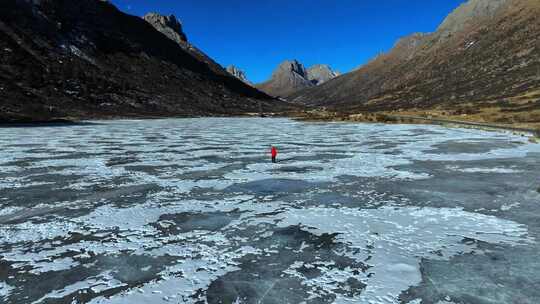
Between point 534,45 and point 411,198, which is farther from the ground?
point 534,45

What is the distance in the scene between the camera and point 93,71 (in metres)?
109

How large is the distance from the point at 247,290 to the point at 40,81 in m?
98.1

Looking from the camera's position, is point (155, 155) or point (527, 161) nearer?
point (527, 161)

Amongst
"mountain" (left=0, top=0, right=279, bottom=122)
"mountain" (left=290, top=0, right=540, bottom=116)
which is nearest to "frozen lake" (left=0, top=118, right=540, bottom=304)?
"mountain" (left=0, top=0, right=279, bottom=122)

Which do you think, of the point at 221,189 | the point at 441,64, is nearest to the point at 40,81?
the point at 221,189

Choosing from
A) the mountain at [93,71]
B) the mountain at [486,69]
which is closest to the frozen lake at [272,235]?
the mountain at [93,71]

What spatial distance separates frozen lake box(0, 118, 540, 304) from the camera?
19.1 feet

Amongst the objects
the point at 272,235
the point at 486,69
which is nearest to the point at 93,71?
the point at 272,235

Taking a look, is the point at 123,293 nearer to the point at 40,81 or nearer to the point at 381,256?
the point at 381,256

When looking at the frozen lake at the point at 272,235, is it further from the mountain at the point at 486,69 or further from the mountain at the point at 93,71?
the mountain at the point at 486,69

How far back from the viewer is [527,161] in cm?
1659

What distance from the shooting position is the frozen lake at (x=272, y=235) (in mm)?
5812

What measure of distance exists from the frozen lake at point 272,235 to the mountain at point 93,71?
53.1 meters

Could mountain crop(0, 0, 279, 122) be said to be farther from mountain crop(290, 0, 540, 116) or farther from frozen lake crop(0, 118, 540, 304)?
mountain crop(290, 0, 540, 116)
